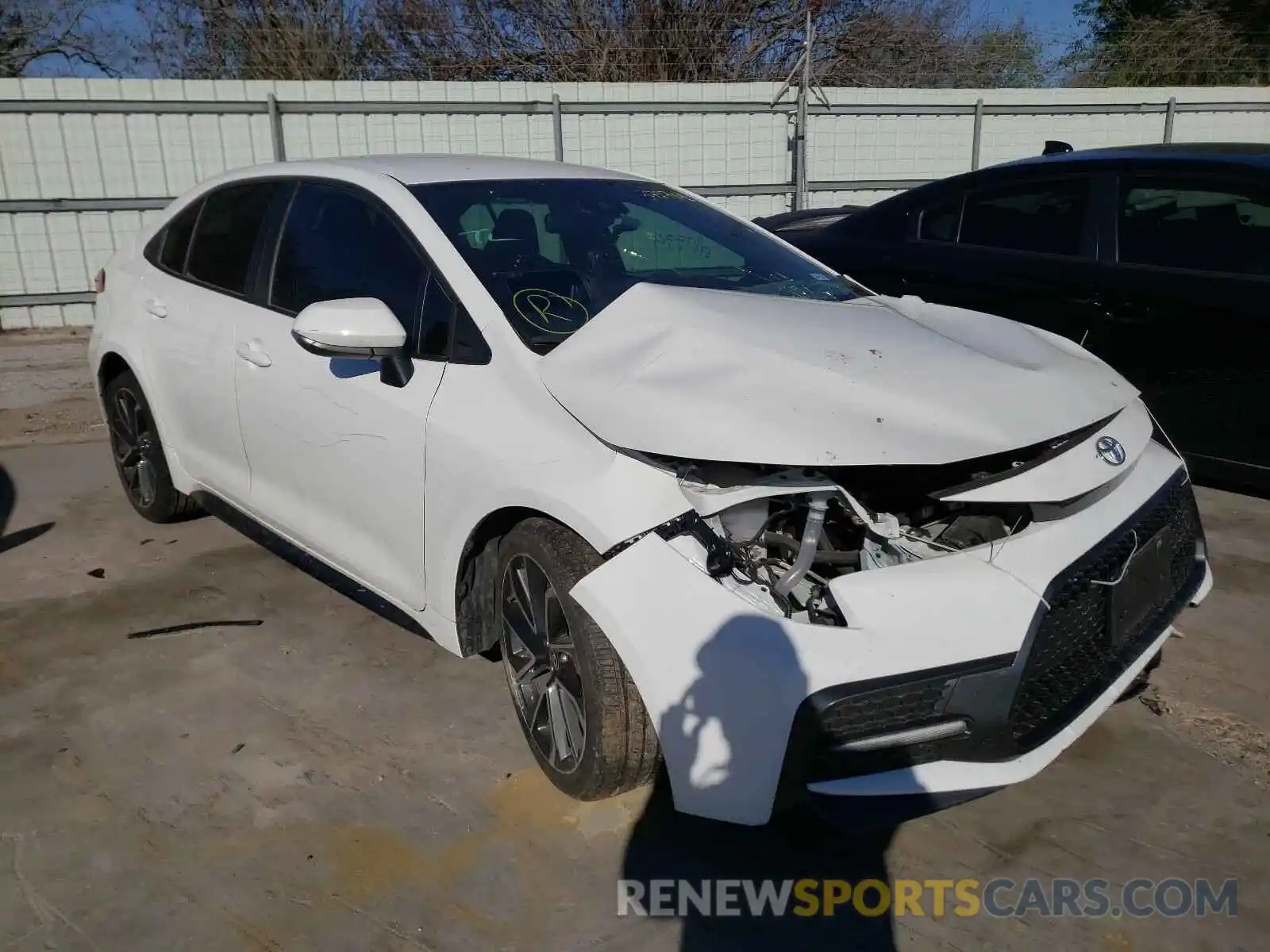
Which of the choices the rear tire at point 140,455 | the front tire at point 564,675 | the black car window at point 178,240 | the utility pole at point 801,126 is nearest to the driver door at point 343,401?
the front tire at point 564,675

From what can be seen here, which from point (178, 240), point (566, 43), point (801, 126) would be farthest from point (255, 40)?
point (178, 240)

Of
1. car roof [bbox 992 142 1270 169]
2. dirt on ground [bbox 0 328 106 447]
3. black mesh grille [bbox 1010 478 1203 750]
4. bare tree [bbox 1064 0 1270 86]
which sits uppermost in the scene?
bare tree [bbox 1064 0 1270 86]

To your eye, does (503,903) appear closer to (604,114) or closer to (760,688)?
(760,688)

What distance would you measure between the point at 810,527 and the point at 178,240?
335 cm

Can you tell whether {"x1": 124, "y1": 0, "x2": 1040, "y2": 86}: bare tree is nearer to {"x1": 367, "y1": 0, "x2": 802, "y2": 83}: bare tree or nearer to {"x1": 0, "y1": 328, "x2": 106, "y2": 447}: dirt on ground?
{"x1": 367, "y1": 0, "x2": 802, "y2": 83}: bare tree

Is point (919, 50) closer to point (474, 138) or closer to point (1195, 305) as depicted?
point (474, 138)

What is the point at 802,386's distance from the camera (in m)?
2.44

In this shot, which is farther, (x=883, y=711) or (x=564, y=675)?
(x=564, y=675)

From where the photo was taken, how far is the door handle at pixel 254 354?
3602mm

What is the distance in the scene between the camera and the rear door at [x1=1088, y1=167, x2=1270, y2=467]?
4.37 m

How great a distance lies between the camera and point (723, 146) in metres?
12.1

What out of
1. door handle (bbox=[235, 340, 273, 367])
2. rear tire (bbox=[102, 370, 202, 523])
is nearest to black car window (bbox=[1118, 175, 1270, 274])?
door handle (bbox=[235, 340, 273, 367])

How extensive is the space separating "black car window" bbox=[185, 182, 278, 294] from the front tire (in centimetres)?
185

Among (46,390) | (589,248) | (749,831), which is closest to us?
(749,831)
